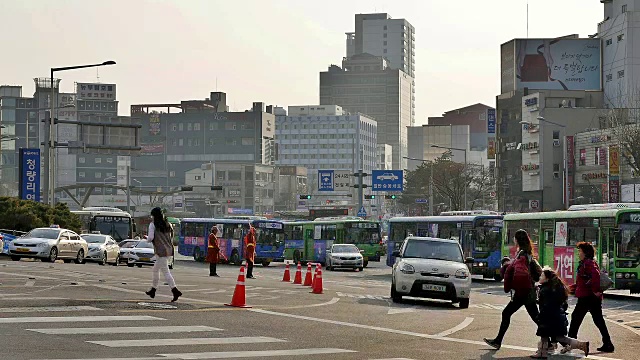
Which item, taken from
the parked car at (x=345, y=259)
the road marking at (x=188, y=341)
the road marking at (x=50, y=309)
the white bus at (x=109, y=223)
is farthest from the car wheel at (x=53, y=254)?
the road marking at (x=188, y=341)

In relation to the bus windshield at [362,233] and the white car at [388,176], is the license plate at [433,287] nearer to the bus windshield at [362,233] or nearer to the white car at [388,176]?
the bus windshield at [362,233]

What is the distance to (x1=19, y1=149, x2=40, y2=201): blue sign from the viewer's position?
64500mm

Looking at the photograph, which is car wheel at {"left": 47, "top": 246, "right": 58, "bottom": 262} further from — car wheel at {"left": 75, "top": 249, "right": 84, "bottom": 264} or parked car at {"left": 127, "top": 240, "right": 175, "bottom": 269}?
parked car at {"left": 127, "top": 240, "right": 175, "bottom": 269}

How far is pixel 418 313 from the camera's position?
23672 mm

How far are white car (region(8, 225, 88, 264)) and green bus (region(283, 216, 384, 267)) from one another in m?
20.7

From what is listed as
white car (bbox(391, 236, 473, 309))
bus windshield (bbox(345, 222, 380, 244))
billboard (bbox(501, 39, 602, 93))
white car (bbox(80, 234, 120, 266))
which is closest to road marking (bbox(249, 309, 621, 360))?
white car (bbox(391, 236, 473, 309))

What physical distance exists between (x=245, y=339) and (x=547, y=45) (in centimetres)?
11183

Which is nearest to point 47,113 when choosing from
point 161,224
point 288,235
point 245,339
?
point 288,235

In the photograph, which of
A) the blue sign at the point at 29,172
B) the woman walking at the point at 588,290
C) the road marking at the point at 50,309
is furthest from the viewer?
the blue sign at the point at 29,172

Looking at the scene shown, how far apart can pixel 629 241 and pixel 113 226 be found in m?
41.6

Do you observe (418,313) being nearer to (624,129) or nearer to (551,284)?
(551,284)

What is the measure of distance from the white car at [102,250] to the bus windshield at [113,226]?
1662 centimetres

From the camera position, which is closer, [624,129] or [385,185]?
[624,129]

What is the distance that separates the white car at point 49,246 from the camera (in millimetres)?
45094
